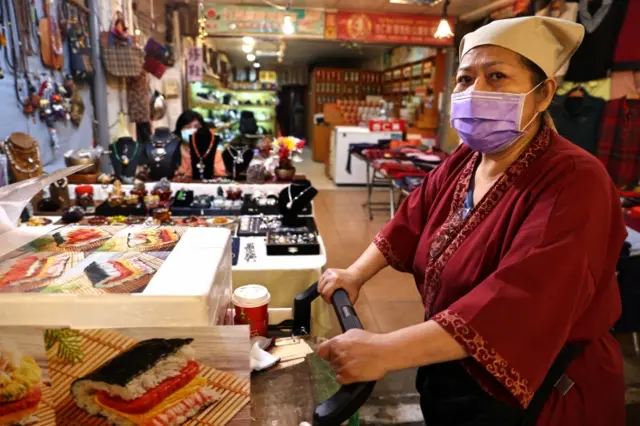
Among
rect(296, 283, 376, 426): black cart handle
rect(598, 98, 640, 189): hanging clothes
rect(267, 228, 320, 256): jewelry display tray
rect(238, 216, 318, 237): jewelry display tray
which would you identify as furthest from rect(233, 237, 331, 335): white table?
rect(598, 98, 640, 189): hanging clothes

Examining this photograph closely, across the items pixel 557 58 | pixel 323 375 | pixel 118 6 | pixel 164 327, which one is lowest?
pixel 323 375

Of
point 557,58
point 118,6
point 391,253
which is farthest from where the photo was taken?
point 118,6

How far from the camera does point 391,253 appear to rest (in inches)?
50.6

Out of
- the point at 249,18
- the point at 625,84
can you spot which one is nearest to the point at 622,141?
the point at 625,84

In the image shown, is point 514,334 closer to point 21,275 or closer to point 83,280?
point 83,280

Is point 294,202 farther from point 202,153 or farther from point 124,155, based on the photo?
point 124,155

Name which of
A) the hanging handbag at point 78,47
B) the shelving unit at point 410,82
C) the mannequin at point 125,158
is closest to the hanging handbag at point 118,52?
the hanging handbag at point 78,47

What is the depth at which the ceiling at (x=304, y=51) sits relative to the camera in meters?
10.5

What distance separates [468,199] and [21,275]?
0.97 meters

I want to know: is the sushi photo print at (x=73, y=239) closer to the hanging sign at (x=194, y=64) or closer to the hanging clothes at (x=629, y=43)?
the hanging clothes at (x=629, y=43)

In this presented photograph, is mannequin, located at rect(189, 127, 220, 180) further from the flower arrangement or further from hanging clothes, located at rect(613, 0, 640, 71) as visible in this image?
hanging clothes, located at rect(613, 0, 640, 71)

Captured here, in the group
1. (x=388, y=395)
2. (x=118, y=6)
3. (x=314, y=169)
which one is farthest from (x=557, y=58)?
(x=314, y=169)

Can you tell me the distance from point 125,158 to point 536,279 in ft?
10.9

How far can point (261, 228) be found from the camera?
2.47 m
